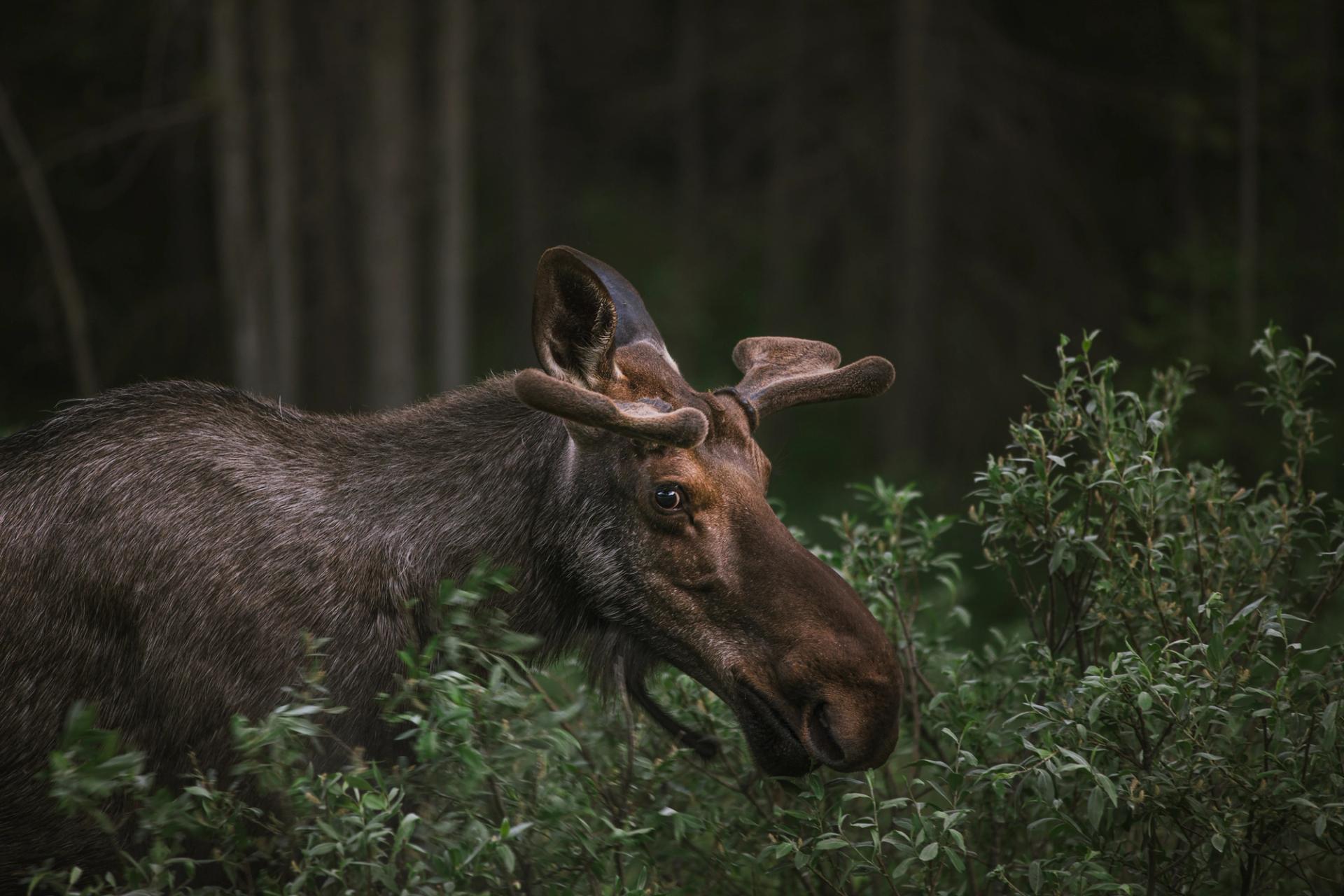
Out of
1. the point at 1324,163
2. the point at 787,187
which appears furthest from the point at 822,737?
the point at 787,187

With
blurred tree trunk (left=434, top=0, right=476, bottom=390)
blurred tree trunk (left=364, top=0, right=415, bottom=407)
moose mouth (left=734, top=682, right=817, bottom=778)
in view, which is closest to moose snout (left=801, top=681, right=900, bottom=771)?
moose mouth (left=734, top=682, right=817, bottom=778)

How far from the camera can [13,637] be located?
11.5 ft

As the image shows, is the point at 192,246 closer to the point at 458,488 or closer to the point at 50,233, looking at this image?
the point at 50,233

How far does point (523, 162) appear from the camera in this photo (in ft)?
61.6

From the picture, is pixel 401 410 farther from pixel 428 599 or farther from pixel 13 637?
pixel 13 637

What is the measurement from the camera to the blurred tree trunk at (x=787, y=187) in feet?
58.0

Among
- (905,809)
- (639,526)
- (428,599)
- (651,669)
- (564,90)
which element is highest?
(564,90)

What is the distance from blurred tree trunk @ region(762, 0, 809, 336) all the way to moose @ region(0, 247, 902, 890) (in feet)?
46.6

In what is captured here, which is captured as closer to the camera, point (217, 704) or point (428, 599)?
point (217, 704)

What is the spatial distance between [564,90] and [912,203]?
8348 mm

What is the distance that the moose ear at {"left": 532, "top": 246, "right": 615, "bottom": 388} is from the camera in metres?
3.41

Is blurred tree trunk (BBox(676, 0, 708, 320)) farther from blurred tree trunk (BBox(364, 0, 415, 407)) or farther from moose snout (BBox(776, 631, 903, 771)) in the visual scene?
moose snout (BBox(776, 631, 903, 771))

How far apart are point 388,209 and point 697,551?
9546mm

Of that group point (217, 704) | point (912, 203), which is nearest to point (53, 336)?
point (912, 203)
